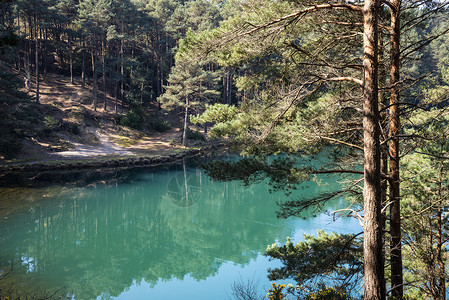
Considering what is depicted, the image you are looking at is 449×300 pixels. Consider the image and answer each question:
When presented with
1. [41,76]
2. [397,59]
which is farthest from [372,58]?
[41,76]

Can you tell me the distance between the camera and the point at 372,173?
3801mm

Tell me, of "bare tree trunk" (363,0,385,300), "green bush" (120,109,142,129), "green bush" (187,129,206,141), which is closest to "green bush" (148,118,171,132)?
"green bush" (120,109,142,129)

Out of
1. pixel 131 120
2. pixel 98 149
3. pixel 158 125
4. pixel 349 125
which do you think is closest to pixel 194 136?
pixel 158 125

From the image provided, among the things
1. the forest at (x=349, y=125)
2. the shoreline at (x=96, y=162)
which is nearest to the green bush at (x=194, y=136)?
the shoreline at (x=96, y=162)

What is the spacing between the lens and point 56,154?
22.3 meters

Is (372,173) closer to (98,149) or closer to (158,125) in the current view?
(98,149)

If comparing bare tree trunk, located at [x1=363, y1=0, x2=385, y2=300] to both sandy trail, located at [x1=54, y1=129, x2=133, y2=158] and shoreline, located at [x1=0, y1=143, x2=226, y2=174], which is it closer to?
shoreline, located at [x1=0, y1=143, x2=226, y2=174]

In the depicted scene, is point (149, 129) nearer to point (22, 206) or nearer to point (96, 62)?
point (96, 62)

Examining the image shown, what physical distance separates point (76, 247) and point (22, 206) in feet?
15.8

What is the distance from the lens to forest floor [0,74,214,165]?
73.2ft

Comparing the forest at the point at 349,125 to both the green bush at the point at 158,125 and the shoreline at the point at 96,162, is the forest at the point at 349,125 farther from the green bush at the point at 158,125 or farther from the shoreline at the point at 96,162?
the green bush at the point at 158,125

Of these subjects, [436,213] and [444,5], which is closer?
[444,5]

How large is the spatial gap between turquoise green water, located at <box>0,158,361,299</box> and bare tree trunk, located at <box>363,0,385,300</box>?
15.6ft

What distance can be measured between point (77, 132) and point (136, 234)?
1605 centimetres
